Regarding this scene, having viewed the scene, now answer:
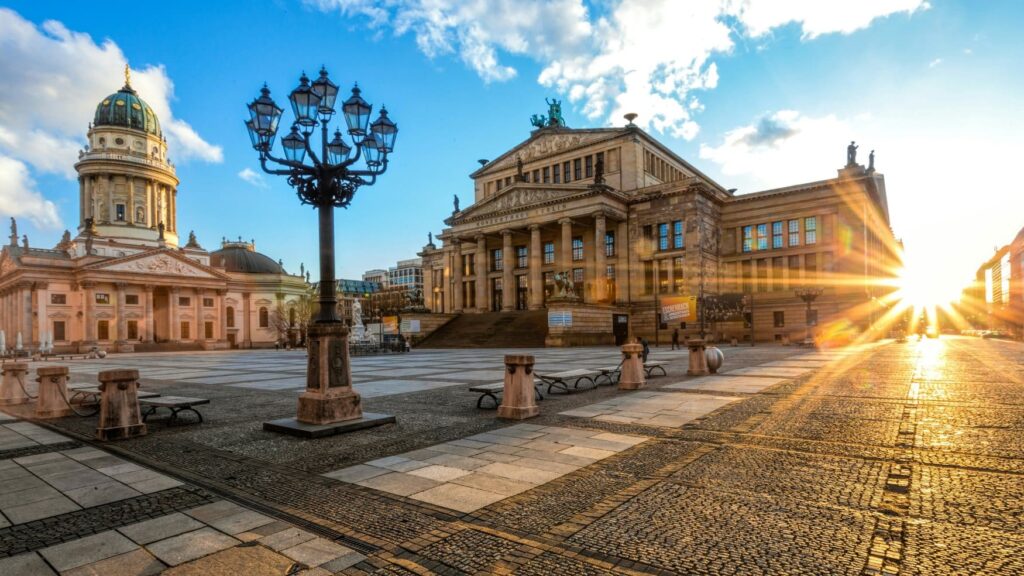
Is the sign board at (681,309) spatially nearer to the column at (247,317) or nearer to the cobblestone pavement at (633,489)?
the cobblestone pavement at (633,489)

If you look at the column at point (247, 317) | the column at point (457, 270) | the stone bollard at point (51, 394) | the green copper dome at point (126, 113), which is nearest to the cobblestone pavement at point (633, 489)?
the stone bollard at point (51, 394)

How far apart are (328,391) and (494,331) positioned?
133 feet

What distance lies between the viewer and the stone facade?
5172 centimetres

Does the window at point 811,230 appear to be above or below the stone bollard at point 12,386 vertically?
above

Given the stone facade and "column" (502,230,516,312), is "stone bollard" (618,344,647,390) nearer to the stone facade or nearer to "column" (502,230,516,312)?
the stone facade

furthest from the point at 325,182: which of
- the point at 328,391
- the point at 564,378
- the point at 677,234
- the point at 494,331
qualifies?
the point at 677,234

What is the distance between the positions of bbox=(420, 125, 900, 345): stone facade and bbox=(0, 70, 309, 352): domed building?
35131mm

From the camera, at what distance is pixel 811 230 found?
53.2m

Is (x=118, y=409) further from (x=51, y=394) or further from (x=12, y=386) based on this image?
(x=12, y=386)

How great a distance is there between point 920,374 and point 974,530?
52.5 feet

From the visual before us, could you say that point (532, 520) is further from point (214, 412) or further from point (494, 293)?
point (494, 293)

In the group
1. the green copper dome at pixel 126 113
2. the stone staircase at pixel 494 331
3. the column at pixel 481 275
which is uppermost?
the green copper dome at pixel 126 113

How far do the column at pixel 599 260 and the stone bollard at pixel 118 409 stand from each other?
4598 cm

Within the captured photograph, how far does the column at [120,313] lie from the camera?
65562mm
